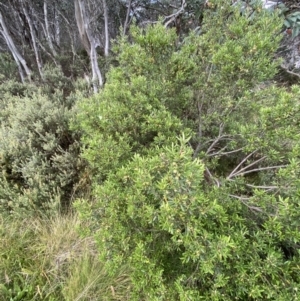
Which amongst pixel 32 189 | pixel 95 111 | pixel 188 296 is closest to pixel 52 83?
pixel 32 189

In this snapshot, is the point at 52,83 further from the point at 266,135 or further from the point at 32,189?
the point at 266,135

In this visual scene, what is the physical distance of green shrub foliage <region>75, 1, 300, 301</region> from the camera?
37.8 inches

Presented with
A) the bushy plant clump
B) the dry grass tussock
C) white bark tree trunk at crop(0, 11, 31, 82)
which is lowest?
the dry grass tussock

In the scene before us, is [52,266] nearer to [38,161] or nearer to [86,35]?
[38,161]

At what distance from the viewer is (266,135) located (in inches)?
47.5

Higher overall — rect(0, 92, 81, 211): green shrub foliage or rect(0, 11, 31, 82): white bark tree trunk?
rect(0, 11, 31, 82): white bark tree trunk

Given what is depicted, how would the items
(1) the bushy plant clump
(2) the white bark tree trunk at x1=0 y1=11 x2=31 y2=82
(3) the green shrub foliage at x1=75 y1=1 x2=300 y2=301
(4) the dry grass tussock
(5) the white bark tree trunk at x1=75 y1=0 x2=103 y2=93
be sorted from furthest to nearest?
(2) the white bark tree trunk at x1=0 y1=11 x2=31 y2=82
(5) the white bark tree trunk at x1=75 y1=0 x2=103 y2=93
(1) the bushy plant clump
(4) the dry grass tussock
(3) the green shrub foliage at x1=75 y1=1 x2=300 y2=301

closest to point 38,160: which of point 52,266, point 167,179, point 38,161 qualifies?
point 38,161

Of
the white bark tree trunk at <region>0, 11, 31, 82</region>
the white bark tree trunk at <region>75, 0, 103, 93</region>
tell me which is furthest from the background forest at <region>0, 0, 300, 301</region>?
the white bark tree trunk at <region>0, 11, 31, 82</region>

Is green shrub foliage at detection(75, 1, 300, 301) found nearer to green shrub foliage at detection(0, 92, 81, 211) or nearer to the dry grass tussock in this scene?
the dry grass tussock

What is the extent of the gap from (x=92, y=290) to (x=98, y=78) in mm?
2597

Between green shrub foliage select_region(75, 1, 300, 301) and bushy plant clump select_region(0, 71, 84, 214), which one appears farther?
bushy plant clump select_region(0, 71, 84, 214)

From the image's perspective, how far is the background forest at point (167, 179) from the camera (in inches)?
38.9

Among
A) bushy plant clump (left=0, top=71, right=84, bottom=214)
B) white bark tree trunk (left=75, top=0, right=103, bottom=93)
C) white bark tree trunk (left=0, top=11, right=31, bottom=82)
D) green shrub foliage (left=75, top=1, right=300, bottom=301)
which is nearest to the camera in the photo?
green shrub foliage (left=75, top=1, right=300, bottom=301)
